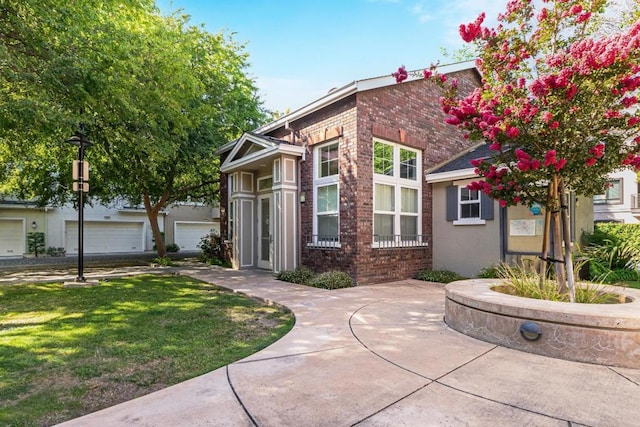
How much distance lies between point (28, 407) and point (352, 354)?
9.27 ft

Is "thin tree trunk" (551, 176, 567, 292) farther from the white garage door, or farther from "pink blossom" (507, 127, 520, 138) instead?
the white garage door

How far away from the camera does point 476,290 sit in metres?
5.02

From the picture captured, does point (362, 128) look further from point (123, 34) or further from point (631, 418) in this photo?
point (631, 418)

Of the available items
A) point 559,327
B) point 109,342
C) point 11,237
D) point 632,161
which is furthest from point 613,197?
point 11,237

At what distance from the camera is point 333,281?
26.4ft

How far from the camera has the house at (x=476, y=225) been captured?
335 inches

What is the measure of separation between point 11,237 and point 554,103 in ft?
84.3

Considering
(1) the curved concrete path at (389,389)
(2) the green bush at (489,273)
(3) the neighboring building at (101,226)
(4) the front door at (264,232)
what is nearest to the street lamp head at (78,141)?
(4) the front door at (264,232)

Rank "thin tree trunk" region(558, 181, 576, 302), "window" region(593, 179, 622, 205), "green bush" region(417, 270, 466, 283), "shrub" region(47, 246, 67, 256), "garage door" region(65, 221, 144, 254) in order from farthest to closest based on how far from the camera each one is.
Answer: "garage door" region(65, 221, 144, 254), "window" region(593, 179, 622, 205), "shrub" region(47, 246, 67, 256), "green bush" region(417, 270, 466, 283), "thin tree trunk" region(558, 181, 576, 302)

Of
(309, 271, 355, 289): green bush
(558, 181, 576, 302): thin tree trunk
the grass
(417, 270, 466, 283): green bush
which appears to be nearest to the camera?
the grass

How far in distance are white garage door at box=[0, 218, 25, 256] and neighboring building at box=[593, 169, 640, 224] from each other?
32.5 metres

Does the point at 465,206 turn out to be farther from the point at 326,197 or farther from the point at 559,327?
the point at 559,327

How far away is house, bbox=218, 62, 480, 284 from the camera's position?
8555 mm

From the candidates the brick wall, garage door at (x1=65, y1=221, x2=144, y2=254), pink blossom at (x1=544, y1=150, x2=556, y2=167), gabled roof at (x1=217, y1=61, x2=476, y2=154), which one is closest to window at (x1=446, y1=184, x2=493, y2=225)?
the brick wall
